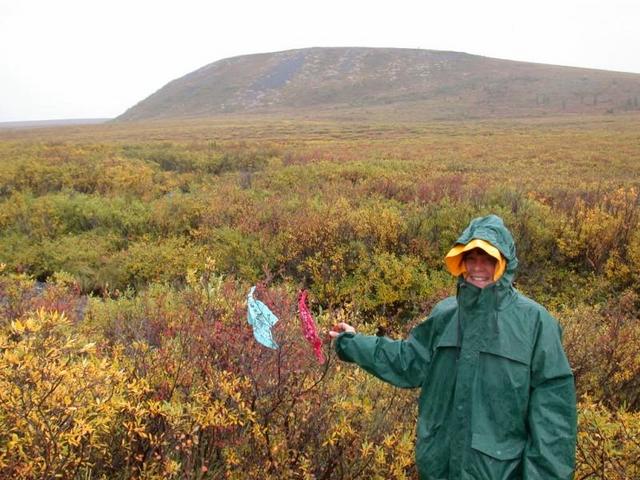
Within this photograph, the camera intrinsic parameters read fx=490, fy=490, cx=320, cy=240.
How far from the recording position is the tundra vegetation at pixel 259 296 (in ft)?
7.57

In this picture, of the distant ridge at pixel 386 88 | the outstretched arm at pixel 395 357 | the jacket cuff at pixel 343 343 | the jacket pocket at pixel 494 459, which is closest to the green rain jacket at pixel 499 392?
the jacket pocket at pixel 494 459

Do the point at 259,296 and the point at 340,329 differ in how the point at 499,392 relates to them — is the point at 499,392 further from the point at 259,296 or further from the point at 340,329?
the point at 259,296

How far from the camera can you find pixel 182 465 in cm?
246

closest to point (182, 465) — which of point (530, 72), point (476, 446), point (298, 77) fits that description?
point (476, 446)

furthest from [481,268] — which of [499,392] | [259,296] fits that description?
[259,296]

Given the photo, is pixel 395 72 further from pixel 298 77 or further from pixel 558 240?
pixel 558 240

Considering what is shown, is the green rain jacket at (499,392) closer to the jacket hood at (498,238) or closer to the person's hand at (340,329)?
the jacket hood at (498,238)

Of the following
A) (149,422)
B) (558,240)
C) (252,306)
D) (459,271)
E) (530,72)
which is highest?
(530,72)

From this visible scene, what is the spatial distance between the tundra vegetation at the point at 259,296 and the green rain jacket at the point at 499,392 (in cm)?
49

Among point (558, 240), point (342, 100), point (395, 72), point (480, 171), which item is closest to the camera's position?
point (558, 240)

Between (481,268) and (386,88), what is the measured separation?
99.8 m

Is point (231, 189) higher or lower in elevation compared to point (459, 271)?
lower

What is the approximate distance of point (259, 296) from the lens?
344 cm

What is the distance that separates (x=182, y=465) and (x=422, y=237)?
6488mm
